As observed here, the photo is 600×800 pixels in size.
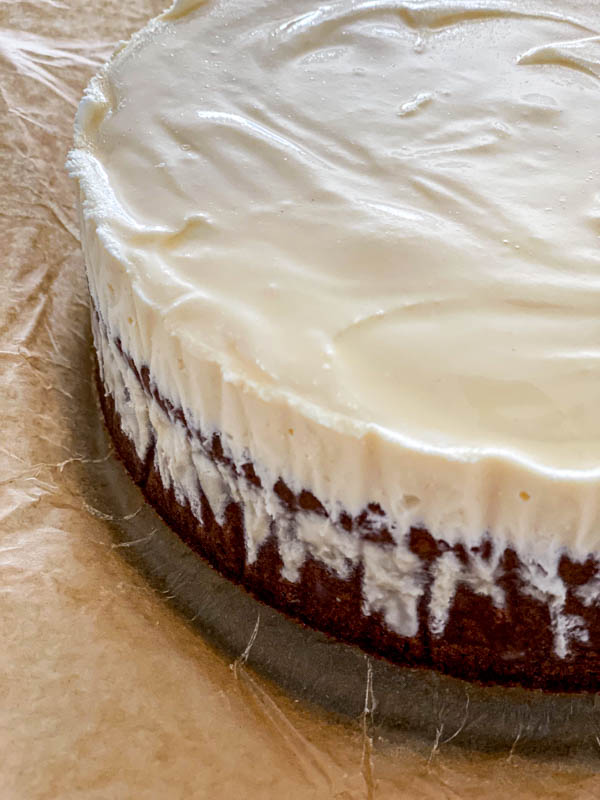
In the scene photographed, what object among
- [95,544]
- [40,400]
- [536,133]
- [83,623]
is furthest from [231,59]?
[83,623]

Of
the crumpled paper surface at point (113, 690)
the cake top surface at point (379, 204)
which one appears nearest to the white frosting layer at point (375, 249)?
the cake top surface at point (379, 204)

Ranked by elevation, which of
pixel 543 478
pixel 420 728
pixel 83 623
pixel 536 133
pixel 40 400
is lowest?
pixel 420 728

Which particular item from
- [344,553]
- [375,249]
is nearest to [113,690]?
[344,553]

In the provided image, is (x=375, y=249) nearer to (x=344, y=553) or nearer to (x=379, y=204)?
(x=379, y=204)

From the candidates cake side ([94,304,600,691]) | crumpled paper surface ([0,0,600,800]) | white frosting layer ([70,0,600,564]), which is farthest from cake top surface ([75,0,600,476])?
crumpled paper surface ([0,0,600,800])

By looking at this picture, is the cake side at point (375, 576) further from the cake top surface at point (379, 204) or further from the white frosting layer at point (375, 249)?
the cake top surface at point (379, 204)

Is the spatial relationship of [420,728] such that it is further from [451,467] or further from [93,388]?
[93,388]
